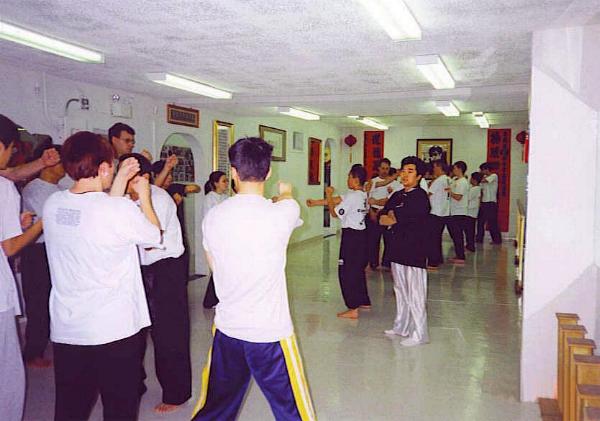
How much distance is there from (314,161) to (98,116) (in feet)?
21.4

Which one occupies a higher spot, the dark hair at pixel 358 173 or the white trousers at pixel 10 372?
the dark hair at pixel 358 173

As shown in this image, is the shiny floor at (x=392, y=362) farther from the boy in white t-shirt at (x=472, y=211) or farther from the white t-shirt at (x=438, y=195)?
the boy in white t-shirt at (x=472, y=211)

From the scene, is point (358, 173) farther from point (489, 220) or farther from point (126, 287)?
point (489, 220)

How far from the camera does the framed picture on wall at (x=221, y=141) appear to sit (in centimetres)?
808

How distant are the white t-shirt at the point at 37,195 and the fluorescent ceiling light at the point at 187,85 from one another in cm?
168

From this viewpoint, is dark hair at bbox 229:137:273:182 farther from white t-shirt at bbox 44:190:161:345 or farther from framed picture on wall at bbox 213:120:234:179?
framed picture on wall at bbox 213:120:234:179

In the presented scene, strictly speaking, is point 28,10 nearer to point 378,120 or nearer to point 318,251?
point 318,251

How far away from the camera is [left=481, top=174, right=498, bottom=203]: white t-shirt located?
10.8 metres

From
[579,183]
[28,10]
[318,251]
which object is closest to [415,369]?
[579,183]

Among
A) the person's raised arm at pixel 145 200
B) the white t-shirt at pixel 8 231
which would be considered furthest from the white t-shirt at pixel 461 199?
the white t-shirt at pixel 8 231

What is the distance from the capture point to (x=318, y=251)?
10125 mm

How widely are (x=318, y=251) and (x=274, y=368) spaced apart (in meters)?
8.02

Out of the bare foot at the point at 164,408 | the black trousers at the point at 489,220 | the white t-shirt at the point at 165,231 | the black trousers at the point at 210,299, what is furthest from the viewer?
the black trousers at the point at 489,220

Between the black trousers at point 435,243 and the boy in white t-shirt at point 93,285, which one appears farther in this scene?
the black trousers at point 435,243
